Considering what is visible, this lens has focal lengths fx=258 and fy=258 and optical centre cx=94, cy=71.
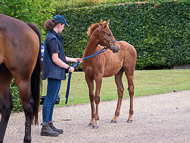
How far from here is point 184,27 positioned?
13562 mm

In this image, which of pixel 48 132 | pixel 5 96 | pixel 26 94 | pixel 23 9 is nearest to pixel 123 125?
pixel 48 132

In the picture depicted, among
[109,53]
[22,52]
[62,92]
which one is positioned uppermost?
[22,52]

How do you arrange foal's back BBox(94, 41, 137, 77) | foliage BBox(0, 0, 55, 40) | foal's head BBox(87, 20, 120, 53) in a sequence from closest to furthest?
foal's head BBox(87, 20, 120, 53) → foal's back BBox(94, 41, 137, 77) → foliage BBox(0, 0, 55, 40)

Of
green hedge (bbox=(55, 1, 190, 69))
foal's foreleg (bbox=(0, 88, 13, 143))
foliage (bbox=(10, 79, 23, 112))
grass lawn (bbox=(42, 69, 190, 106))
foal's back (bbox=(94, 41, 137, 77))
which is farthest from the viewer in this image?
green hedge (bbox=(55, 1, 190, 69))

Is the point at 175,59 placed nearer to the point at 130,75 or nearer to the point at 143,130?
the point at 130,75

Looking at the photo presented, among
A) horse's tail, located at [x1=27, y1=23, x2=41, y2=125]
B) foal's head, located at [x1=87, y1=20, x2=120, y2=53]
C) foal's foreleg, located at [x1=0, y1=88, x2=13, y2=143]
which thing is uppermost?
foal's head, located at [x1=87, y1=20, x2=120, y2=53]

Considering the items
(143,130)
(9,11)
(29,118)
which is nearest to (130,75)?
(143,130)

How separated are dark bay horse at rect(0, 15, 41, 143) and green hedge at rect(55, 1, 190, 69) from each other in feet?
35.7

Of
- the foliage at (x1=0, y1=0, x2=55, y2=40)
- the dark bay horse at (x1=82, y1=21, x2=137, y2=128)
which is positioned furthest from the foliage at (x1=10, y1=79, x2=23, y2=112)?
the foliage at (x1=0, y1=0, x2=55, y2=40)

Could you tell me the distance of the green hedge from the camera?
13586 mm

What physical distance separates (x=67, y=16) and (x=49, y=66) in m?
11.6

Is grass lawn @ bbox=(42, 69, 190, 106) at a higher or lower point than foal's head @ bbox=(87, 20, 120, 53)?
lower

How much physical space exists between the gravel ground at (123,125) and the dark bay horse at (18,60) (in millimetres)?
595

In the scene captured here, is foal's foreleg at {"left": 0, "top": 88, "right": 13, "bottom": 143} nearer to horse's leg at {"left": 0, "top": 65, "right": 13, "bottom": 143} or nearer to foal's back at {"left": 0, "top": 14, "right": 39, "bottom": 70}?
horse's leg at {"left": 0, "top": 65, "right": 13, "bottom": 143}
